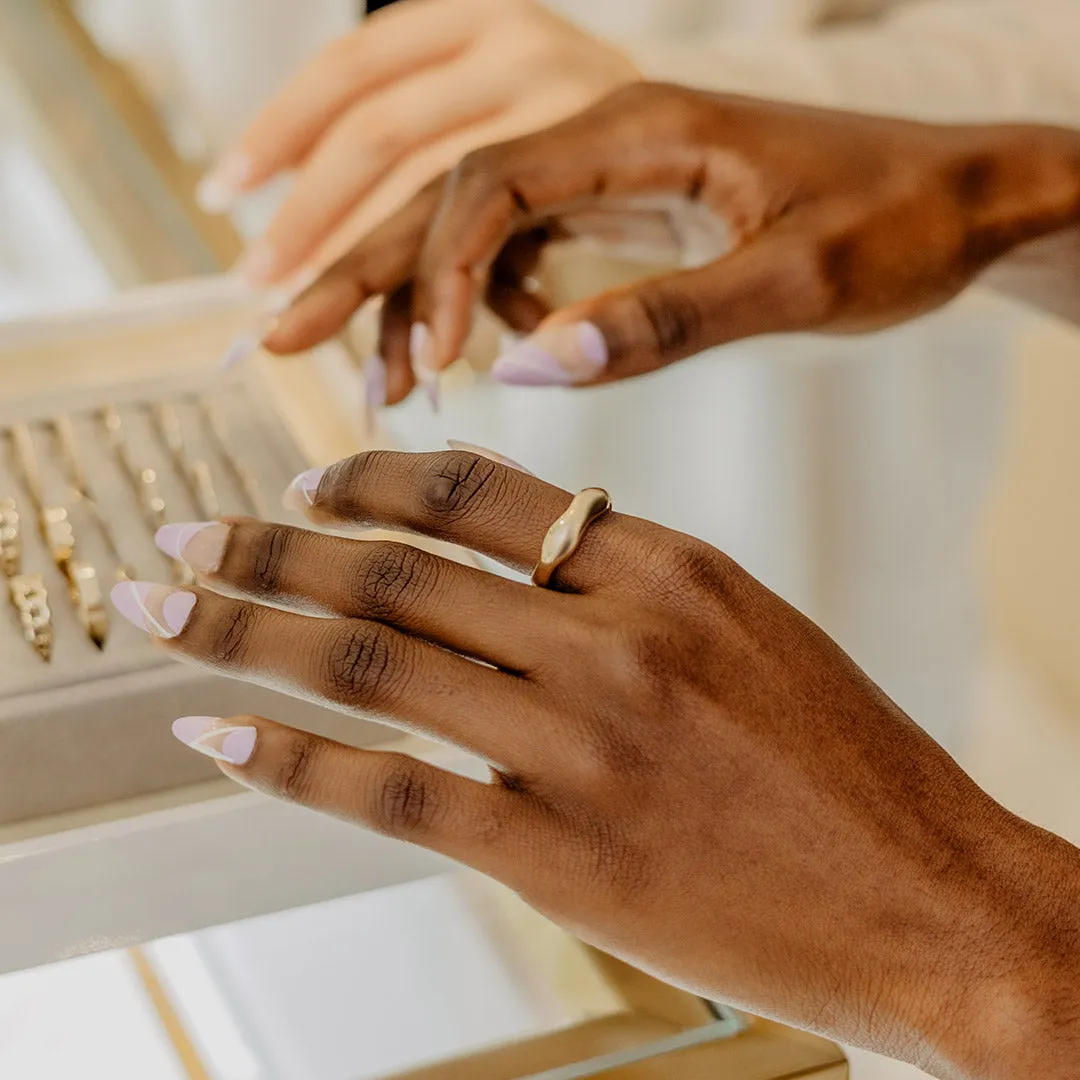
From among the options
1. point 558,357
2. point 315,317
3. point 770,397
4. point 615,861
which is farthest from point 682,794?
point 770,397

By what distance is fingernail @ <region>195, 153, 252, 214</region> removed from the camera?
30.7 inches

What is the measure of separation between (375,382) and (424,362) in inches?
1.0

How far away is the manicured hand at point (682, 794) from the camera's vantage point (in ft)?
1.14

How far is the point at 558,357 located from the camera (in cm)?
55

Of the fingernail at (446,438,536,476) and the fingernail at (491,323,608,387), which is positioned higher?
the fingernail at (491,323,608,387)

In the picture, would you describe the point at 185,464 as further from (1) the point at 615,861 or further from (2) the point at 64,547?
(1) the point at 615,861

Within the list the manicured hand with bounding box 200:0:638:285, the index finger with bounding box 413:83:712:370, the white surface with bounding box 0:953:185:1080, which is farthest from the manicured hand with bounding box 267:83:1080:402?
the white surface with bounding box 0:953:185:1080

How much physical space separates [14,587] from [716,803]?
266mm

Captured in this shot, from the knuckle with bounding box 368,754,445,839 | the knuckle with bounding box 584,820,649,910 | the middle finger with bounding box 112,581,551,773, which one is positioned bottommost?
the knuckle with bounding box 584,820,649,910

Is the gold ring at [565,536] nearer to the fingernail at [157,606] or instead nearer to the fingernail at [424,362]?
the fingernail at [157,606]

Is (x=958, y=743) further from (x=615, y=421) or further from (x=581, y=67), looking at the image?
(x=581, y=67)

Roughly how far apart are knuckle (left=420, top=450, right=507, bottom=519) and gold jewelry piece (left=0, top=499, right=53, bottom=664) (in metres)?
0.16

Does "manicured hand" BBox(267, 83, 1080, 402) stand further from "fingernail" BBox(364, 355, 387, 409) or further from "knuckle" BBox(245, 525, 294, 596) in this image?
"knuckle" BBox(245, 525, 294, 596)

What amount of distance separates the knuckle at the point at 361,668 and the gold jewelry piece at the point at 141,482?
140 millimetres
